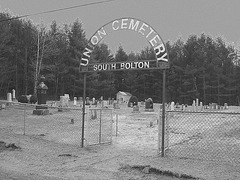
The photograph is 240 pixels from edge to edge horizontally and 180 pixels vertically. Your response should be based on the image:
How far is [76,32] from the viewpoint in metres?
56.0

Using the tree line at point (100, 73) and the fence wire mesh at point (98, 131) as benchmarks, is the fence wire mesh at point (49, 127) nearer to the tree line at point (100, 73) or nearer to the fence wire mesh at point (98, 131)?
the fence wire mesh at point (98, 131)

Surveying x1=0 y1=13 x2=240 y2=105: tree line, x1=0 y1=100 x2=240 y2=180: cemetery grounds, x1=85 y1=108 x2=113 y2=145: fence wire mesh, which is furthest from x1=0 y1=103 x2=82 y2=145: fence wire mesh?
x1=0 y1=13 x2=240 y2=105: tree line

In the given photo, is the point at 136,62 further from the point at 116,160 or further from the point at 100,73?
the point at 100,73

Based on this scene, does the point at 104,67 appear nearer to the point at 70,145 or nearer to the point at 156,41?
the point at 156,41

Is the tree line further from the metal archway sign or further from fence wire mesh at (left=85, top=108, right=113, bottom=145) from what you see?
the metal archway sign

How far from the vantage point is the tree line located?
51.0 meters

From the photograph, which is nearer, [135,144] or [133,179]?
[133,179]

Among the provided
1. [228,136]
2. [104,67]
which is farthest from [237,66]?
[104,67]

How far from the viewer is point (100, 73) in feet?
201

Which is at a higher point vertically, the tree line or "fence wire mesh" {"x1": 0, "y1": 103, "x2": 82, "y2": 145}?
the tree line

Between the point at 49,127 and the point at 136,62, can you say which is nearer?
the point at 136,62

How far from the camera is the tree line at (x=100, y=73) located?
2008 inches

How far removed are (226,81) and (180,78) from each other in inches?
373

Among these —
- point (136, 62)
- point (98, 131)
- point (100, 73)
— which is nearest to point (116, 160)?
point (136, 62)
